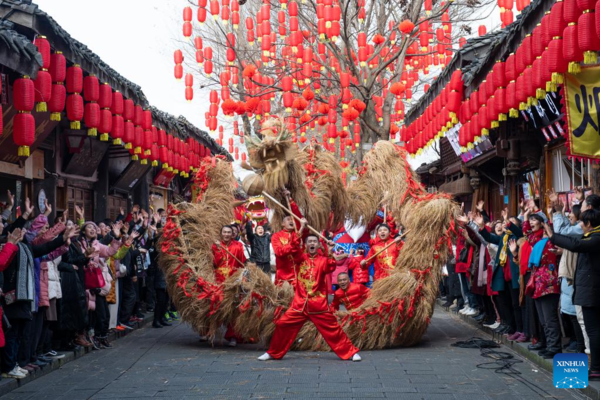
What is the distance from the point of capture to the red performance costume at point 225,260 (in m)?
11.6

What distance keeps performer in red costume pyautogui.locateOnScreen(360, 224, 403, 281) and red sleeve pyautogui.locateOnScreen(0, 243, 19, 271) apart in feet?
17.6

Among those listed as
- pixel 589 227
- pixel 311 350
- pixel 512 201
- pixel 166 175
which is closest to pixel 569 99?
pixel 589 227

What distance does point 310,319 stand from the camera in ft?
32.4

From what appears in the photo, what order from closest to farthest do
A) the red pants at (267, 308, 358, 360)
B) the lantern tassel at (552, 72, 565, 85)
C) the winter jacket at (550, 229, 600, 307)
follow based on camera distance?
the winter jacket at (550, 229, 600, 307) → the lantern tassel at (552, 72, 565, 85) → the red pants at (267, 308, 358, 360)

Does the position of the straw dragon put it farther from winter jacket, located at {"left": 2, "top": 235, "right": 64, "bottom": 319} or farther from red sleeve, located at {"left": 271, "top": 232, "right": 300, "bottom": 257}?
winter jacket, located at {"left": 2, "top": 235, "right": 64, "bottom": 319}

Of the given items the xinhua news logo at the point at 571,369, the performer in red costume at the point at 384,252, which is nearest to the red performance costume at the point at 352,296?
the performer in red costume at the point at 384,252

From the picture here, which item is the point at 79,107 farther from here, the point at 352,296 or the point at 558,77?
the point at 558,77

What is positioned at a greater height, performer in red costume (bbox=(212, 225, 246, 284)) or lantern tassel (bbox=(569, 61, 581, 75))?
lantern tassel (bbox=(569, 61, 581, 75))

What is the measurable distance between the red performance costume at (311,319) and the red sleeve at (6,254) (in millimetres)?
3430

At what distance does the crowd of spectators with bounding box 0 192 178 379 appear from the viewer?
827 centimetres

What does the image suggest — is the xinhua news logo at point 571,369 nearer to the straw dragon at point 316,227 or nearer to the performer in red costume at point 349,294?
the straw dragon at point 316,227

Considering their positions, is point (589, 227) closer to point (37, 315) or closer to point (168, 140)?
point (37, 315)

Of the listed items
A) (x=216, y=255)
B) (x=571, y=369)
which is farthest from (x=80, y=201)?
(x=571, y=369)

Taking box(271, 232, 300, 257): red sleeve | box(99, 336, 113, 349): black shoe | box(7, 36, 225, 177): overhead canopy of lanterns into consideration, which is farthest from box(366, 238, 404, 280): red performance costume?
box(7, 36, 225, 177): overhead canopy of lanterns
